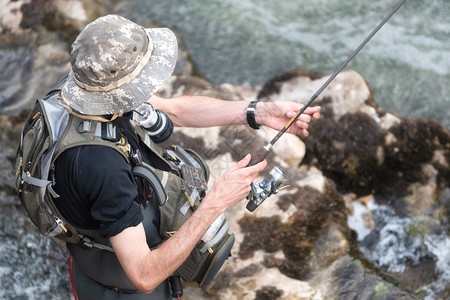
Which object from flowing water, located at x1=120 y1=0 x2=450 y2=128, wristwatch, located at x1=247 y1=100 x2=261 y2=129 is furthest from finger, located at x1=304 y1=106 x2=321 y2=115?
flowing water, located at x1=120 y1=0 x2=450 y2=128

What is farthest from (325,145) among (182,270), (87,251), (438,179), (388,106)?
(87,251)

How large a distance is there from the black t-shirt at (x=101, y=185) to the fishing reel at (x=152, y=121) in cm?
53

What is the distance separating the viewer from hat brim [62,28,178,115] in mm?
2326

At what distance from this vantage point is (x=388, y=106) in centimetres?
639

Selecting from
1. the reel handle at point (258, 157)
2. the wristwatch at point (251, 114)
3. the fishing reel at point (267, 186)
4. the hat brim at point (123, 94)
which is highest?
the hat brim at point (123, 94)

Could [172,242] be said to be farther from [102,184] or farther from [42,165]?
[42,165]

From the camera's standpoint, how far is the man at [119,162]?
224cm

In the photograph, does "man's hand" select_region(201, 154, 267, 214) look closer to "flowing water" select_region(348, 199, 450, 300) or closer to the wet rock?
the wet rock

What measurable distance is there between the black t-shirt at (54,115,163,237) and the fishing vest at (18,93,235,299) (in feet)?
0.14

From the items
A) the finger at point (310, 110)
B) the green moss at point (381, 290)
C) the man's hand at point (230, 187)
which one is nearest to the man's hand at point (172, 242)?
the man's hand at point (230, 187)

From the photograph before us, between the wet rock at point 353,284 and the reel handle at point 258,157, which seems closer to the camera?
the reel handle at point 258,157

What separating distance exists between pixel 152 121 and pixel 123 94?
1.65 ft

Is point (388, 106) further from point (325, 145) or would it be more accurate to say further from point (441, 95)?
point (325, 145)

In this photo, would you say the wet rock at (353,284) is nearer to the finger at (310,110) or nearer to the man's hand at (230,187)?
the finger at (310,110)
